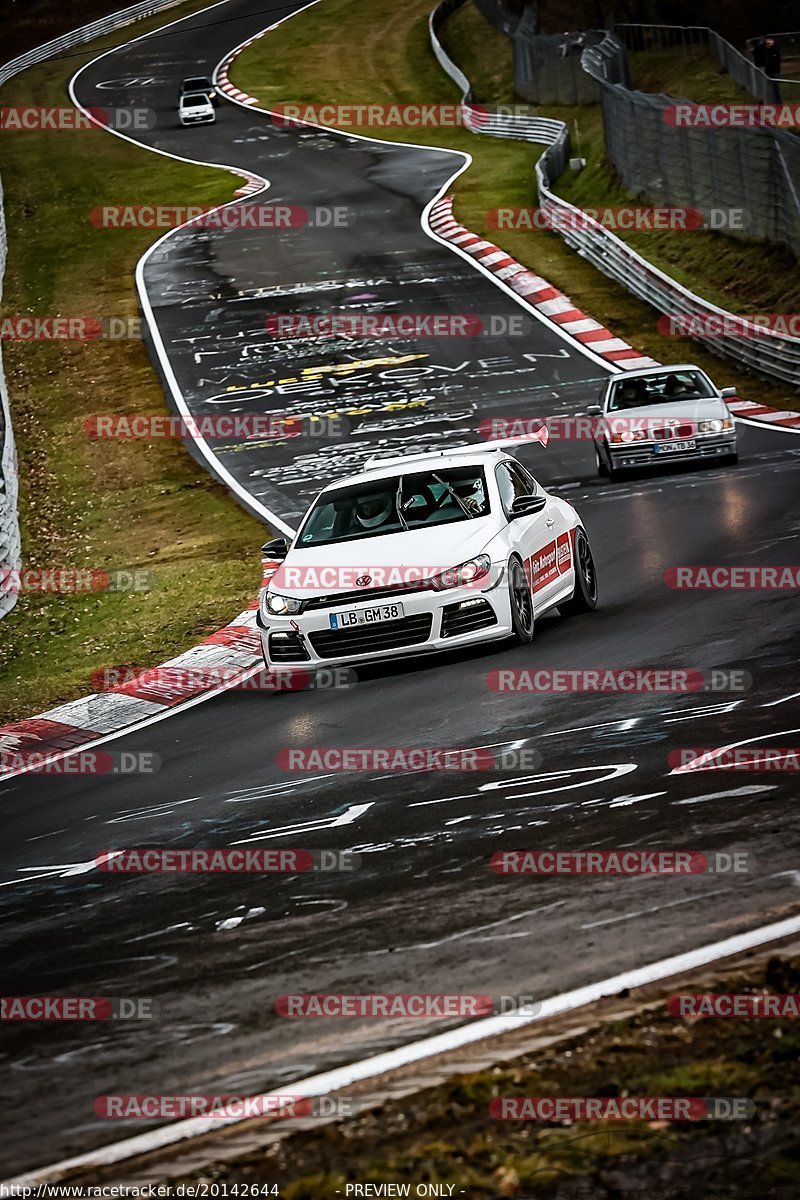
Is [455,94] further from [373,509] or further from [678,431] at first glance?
[373,509]

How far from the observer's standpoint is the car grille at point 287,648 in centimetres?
1202

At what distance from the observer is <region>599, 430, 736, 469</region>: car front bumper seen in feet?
68.1

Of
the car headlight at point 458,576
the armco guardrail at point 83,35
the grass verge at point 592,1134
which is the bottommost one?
the car headlight at point 458,576

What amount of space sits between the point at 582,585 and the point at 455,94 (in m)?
46.6

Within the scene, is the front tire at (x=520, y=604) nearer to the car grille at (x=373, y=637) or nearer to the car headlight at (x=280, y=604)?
the car grille at (x=373, y=637)

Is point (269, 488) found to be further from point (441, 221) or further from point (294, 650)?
point (441, 221)

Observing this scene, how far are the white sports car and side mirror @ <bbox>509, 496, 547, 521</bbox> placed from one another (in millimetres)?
11

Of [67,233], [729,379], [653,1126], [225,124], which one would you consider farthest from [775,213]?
[225,124]

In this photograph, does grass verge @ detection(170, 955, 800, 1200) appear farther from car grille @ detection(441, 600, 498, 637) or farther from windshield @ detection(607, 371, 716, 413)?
windshield @ detection(607, 371, 716, 413)

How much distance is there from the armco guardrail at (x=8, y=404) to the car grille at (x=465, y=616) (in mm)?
6790

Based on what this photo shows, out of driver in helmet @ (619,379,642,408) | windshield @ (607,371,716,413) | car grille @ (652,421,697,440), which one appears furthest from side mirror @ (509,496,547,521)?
driver in helmet @ (619,379,642,408)

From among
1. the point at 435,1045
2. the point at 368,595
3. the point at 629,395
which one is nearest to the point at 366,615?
the point at 368,595

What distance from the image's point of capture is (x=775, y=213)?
1174 inches

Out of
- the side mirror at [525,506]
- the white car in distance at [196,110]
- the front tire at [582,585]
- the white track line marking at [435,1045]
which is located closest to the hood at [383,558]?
the side mirror at [525,506]
